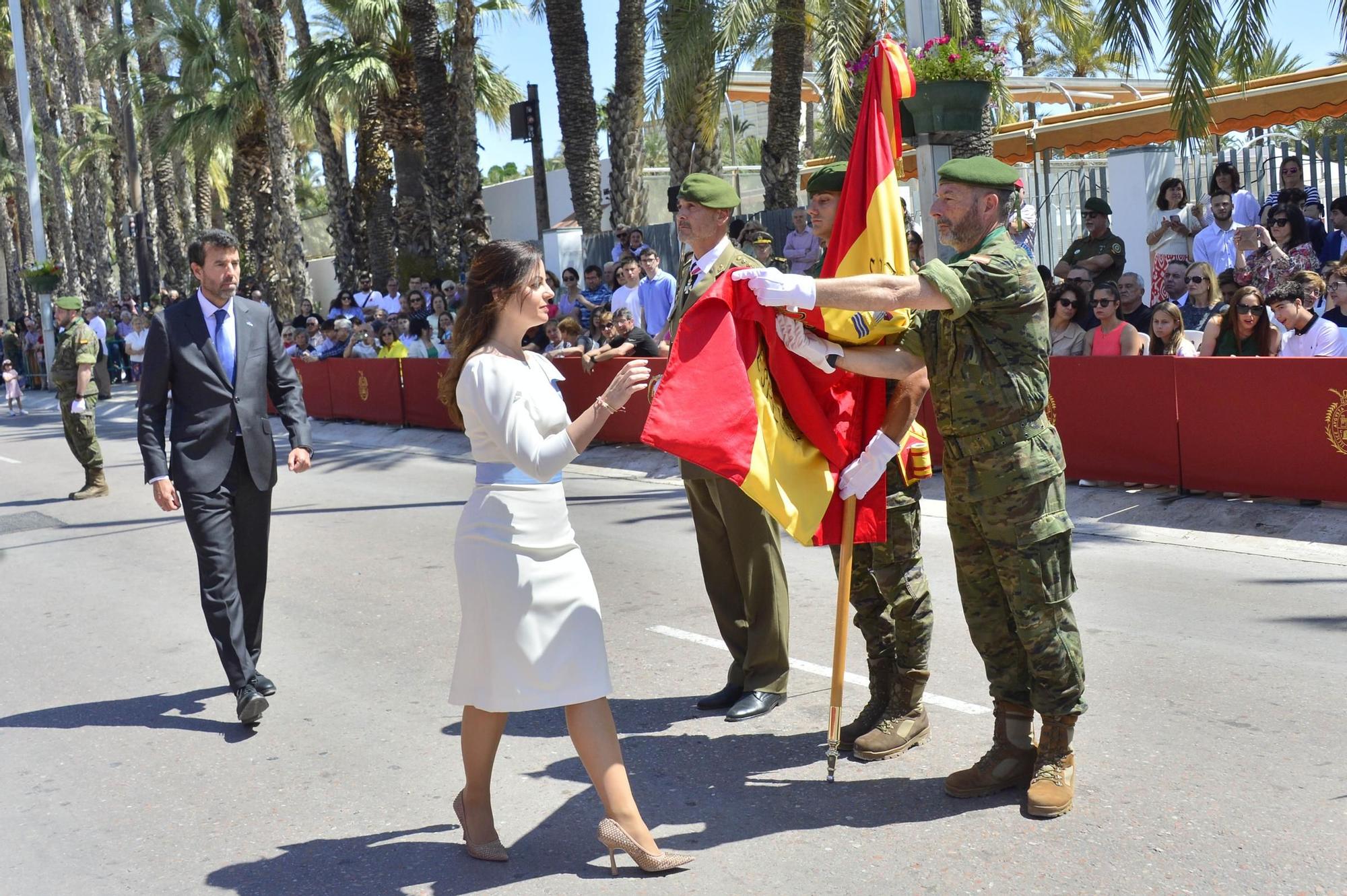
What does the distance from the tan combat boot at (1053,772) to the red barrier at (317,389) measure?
17834mm

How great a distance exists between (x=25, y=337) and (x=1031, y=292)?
38449mm

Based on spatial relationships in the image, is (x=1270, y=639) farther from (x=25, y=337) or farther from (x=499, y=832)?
(x=25, y=337)

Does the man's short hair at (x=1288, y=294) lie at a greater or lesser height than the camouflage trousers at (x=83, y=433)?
greater

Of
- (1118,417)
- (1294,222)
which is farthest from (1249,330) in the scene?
(1294,222)

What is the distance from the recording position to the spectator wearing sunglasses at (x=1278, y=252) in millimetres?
11430

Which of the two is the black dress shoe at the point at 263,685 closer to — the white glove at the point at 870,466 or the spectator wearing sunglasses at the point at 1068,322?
the white glove at the point at 870,466

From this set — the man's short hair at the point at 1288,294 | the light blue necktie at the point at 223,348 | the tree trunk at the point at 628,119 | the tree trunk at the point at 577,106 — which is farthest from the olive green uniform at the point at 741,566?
the tree trunk at the point at 577,106

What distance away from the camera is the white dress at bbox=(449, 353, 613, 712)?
393 centimetres

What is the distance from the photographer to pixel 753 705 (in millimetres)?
5461

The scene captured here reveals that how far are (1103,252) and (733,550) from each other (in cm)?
792

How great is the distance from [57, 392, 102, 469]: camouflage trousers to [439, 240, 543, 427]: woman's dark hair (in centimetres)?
1023

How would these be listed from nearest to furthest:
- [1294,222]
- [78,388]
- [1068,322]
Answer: [1068,322] → [1294,222] → [78,388]

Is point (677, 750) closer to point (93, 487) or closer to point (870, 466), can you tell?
point (870, 466)

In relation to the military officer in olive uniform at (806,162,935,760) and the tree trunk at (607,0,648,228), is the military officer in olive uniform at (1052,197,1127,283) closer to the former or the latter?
the military officer in olive uniform at (806,162,935,760)
